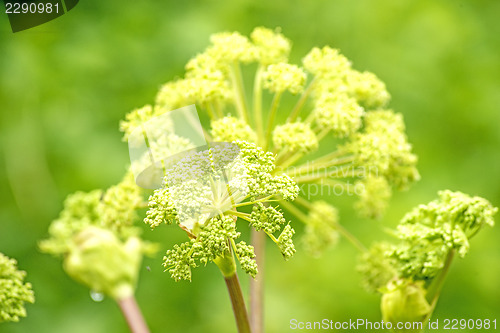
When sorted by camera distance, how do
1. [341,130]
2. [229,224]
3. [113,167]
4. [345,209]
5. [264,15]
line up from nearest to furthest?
[229,224], [341,130], [113,167], [345,209], [264,15]

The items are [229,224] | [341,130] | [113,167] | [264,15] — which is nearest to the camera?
[229,224]

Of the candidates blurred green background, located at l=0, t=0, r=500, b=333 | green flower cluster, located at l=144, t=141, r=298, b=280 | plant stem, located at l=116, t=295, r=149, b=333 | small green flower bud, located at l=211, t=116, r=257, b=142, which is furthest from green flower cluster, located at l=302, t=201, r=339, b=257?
plant stem, located at l=116, t=295, r=149, b=333

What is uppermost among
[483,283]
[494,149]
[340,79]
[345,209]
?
[494,149]

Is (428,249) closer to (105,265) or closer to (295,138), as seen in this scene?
(295,138)

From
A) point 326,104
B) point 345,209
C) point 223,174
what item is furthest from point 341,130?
point 345,209

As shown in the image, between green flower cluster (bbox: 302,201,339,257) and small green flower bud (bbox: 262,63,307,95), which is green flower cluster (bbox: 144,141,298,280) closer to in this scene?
small green flower bud (bbox: 262,63,307,95)

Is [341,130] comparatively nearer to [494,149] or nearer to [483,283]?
[483,283]
